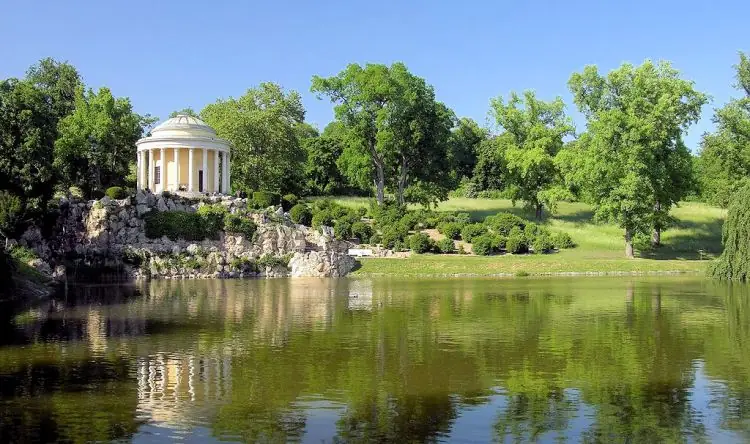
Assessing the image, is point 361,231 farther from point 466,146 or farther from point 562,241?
point 466,146

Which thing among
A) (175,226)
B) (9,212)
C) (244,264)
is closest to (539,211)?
(244,264)

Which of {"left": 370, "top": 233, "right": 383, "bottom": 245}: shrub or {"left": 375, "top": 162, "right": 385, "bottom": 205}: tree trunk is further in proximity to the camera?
{"left": 375, "top": 162, "right": 385, "bottom": 205}: tree trunk

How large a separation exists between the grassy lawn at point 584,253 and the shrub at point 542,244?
3.43ft

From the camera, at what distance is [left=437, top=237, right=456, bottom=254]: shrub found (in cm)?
5822

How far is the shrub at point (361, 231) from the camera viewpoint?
6178cm

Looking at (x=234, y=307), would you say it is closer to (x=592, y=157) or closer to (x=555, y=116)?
(x=592, y=157)

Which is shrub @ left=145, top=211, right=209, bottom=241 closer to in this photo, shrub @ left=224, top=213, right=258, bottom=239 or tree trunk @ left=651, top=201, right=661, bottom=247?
shrub @ left=224, top=213, right=258, bottom=239

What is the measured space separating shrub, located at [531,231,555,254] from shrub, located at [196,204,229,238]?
79.1 feet

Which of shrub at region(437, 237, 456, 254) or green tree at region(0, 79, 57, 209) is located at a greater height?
green tree at region(0, 79, 57, 209)

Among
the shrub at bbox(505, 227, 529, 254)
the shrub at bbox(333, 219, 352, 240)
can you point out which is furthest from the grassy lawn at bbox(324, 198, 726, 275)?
the shrub at bbox(333, 219, 352, 240)

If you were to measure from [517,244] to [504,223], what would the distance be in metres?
4.62

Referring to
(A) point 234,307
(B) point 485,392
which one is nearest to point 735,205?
(A) point 234,307

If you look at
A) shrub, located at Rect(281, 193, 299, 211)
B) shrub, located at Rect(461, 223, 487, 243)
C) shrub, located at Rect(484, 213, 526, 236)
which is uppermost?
shrub, located at Rect(281, 193, 299, 211)

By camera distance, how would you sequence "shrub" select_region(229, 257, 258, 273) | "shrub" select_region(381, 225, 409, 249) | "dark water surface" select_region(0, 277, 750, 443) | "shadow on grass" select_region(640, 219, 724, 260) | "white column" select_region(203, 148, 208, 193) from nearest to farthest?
"dark water surface" select_region(0, 277, 750, 443)
"shrub" select_region(229, 257, 258, 273)
"shrub" select_region(381, 225, 409, 249)
"shadow on grass" select_region(640, 219, 724, 260)
"white column" select_region(203, 148, 208, 193)
